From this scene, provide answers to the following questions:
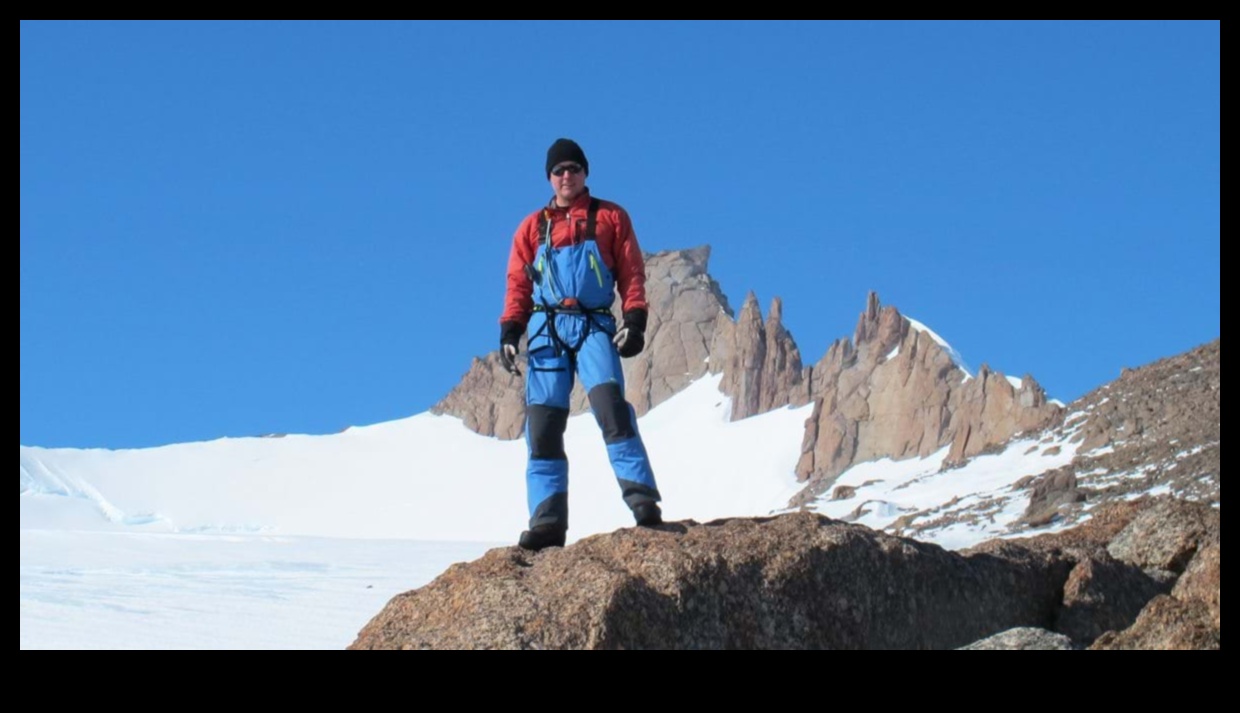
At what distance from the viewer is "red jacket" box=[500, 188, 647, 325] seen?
32.8 ft

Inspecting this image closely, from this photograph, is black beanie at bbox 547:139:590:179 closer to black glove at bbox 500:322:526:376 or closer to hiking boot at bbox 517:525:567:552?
black glove at bbox 500:322:526:376

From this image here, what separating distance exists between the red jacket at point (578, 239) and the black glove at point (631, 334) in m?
0.07

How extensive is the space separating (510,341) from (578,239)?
907 mm

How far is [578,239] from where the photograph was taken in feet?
32.7

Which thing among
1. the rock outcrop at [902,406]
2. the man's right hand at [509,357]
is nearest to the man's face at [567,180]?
the man's right hand at [509,357]

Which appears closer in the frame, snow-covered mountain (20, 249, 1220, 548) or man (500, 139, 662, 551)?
man (500, 139, 662, 551)

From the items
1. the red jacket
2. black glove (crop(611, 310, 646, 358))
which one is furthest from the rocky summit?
the red jacket

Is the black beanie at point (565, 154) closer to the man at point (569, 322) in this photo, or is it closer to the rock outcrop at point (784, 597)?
the man at point (569, 322)

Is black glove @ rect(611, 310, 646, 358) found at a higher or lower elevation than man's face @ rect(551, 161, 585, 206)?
lower

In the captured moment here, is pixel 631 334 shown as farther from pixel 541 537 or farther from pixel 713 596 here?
pixel 713 596

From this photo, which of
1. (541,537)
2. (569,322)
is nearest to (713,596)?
(541,537)

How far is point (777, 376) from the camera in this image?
450ft

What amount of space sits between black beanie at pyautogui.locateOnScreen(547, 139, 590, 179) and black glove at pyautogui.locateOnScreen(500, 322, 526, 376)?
1.16m
